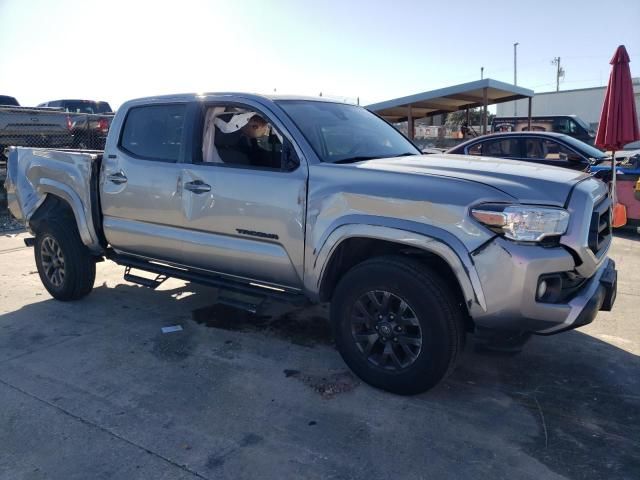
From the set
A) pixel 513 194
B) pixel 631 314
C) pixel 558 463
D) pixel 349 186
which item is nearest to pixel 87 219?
pixel 349 186

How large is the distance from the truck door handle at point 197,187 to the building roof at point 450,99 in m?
9.50

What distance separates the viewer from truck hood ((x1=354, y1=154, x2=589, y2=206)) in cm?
308

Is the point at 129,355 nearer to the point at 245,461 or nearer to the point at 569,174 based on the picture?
the point at 245,461

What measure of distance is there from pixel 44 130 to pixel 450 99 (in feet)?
33.9

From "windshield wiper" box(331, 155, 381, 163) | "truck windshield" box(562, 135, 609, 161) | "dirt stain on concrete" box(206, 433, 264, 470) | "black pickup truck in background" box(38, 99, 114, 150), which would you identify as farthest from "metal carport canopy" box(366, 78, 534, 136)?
"dirt stain on concrete" box(206, 433, 264, 470)

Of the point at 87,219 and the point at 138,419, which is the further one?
the point at 87,219

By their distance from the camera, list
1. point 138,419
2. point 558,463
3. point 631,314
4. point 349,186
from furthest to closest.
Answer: point 631,314 < point 349,186 < point 138,419 < point 558,463

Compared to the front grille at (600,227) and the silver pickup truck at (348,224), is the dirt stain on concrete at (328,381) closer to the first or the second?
the silver pickup truck at (348,224)

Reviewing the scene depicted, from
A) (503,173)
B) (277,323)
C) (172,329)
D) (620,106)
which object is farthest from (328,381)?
(620,106)

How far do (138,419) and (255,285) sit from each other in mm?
1300

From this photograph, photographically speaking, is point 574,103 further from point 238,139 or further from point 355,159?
point 355,159

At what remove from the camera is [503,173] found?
332 centimetres

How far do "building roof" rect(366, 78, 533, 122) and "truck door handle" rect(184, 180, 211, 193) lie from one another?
9.50 meters

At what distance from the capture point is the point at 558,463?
2797mm
